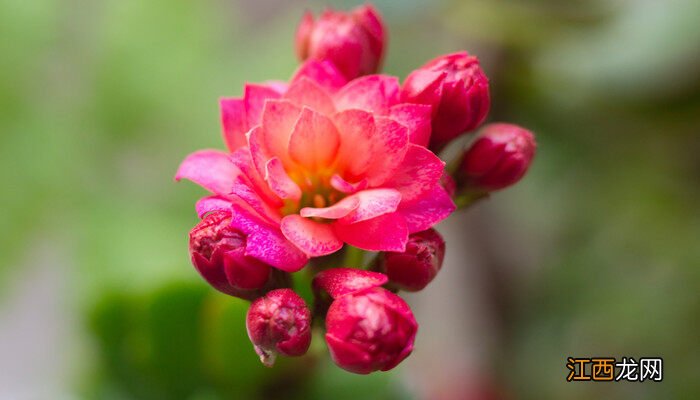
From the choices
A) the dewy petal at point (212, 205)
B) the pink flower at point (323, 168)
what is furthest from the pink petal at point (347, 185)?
the dewy petal at point (212, 205)

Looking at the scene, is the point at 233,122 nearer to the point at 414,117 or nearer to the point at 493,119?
the point at 414,117

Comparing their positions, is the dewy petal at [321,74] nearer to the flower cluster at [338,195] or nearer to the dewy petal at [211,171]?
the flower cluster at [338,195]

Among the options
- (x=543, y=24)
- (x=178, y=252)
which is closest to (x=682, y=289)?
(x=543, y=24)

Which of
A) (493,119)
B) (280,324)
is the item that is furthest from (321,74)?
(493,119)

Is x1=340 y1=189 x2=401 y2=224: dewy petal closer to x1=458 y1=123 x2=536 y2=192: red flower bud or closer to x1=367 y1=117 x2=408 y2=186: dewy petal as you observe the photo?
x1=367 y1=117 x2=408 y2=186: dewy petal

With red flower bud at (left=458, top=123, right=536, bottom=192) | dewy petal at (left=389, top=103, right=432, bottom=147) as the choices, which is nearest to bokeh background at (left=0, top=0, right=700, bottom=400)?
red flower bud at (left=458, top=123, right=536, bottom=192)

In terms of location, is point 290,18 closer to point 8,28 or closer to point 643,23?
point 8,28
